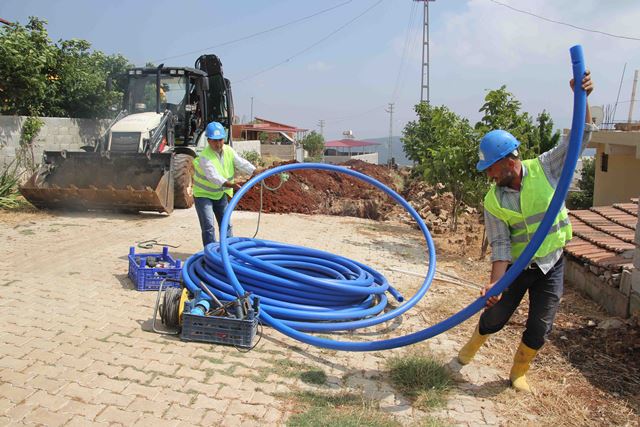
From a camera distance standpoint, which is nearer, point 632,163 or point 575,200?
point 632,163

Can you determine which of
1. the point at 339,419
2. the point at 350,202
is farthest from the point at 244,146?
the point at 339,419

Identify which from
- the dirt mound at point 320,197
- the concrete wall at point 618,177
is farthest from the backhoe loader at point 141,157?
the concrete wall at point 618,177

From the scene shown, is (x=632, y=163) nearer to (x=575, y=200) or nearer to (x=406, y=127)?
(x=575, y=200)

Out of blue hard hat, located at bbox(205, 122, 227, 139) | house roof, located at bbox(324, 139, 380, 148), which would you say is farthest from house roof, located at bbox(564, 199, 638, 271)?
house roof, located at bbox(324, 139, 380, 148)

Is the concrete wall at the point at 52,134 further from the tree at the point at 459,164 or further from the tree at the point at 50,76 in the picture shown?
the tree at the point at 459,164

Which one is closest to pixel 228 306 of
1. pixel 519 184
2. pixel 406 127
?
pixel 519 184

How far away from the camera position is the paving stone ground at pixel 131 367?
3.28 m

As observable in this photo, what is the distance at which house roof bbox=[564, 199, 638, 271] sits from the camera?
6.09 meters

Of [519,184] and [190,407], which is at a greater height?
[519,184]

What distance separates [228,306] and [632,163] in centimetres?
1432

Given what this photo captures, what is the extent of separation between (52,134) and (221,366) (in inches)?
436

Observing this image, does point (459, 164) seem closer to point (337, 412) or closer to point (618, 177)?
point (337, 412)

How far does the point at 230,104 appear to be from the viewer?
44.5 feet

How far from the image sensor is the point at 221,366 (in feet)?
13.0
